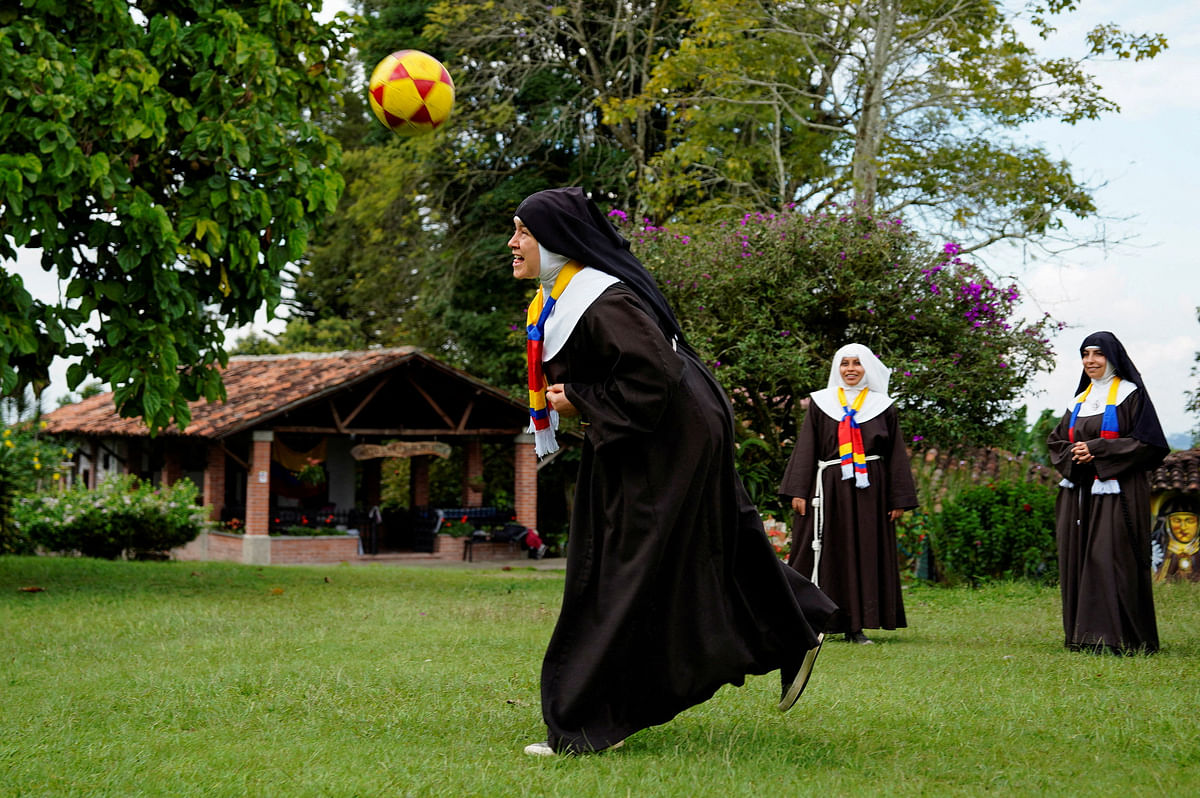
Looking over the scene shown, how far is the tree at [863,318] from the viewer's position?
14.2 meters

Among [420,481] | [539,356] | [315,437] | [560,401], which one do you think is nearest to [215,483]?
[315,437]

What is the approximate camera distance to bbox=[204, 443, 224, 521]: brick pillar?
27.7 metres

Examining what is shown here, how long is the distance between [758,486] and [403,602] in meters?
4.90

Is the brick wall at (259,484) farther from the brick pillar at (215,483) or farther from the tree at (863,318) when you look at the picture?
the tree at (863,318)

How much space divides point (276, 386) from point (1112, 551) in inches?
845

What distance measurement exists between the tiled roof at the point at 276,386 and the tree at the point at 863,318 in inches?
466

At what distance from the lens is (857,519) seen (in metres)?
9.12

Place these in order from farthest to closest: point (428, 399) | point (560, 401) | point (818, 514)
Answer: point (428, 399)
point (818, 514)
point (560, 401)

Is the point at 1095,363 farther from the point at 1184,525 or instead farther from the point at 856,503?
the point at 1184,525

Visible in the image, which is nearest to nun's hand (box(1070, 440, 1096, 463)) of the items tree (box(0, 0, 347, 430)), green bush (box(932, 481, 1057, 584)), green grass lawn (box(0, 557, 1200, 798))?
green grass lawn (box(0, 557, 1200, 798))

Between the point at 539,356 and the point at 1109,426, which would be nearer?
the point at 539,356

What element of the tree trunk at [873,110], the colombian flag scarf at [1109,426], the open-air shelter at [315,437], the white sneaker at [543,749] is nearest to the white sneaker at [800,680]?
the white sneaker at [543,749]

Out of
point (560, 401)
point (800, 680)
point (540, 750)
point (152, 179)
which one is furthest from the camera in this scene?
point (152, 179)

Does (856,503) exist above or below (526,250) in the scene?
below
